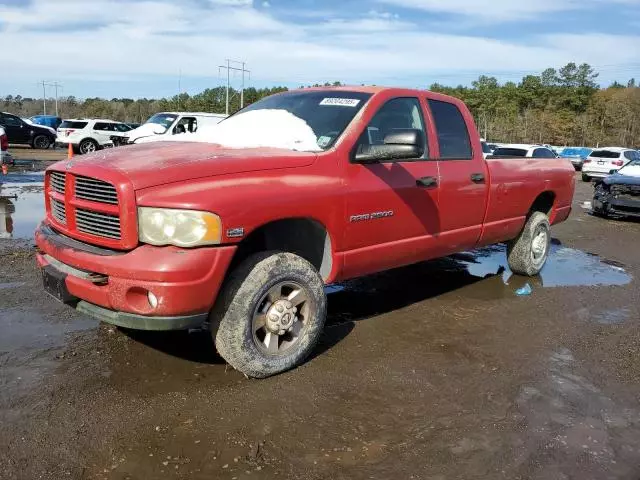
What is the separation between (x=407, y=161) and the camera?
176 inches

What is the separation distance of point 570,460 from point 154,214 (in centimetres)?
254

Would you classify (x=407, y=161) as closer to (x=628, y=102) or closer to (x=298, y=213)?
(x=298, y=213)

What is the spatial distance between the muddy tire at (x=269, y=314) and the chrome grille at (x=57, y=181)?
1.31 metres

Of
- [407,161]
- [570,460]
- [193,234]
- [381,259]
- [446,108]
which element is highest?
[446,108]

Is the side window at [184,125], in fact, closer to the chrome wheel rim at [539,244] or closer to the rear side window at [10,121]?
the rear side window at [10,121]

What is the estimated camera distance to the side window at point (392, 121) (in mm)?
4130

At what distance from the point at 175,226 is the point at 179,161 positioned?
45 cm

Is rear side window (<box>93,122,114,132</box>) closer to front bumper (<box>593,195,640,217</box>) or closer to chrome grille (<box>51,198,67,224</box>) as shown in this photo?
front bumper (<box>593,195,640,217</box>)

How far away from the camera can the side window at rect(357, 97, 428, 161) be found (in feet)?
13.6

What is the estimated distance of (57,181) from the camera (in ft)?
12.2

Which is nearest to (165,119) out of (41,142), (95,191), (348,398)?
(41,142)

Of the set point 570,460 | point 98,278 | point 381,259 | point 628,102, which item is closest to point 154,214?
point 98,278

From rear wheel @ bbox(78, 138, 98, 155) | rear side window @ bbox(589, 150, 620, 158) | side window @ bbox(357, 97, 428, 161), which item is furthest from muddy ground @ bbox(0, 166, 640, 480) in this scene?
rear side window @ bbox(589, 150, 620, 158)

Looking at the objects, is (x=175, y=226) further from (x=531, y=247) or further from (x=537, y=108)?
(x=537, y=108)
